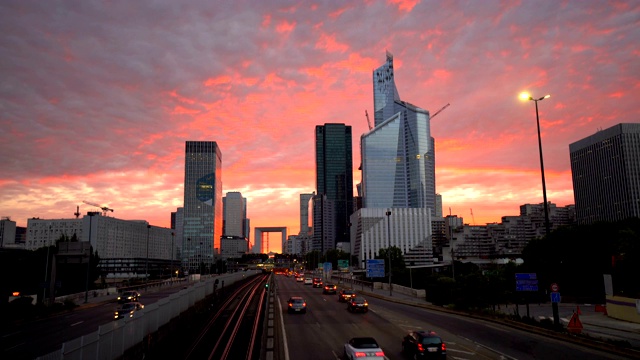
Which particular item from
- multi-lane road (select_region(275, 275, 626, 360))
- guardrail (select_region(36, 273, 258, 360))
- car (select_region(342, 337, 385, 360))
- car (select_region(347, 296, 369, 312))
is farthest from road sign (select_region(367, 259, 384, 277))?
car (select_region(342, 337, 385, 360))

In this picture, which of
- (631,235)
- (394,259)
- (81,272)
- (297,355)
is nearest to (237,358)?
(297,355)

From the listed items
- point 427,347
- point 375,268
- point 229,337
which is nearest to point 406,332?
point 427,347

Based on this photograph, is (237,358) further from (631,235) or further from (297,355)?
(631,235)

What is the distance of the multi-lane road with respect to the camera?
80.9 feet

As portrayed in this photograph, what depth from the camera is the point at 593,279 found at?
81812mm

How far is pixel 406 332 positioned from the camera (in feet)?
107

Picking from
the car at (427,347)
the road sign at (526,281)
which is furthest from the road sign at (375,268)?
the car at (427,347)

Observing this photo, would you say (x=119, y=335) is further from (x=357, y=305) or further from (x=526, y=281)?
(x=526, y=281)

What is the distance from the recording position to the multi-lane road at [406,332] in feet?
80.9

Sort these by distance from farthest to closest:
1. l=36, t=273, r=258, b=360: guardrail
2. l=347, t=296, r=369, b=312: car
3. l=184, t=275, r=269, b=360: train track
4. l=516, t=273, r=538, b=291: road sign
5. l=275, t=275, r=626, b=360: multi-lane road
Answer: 1. l=347, t=296, r=369, b=312: car
2. l=516, t=273, r=538, b=291: road sign
3. l=184, t=275, r=269, b=360: train track
4. l=275, t=275, r=626, b=360: multi-lane road
5. l=36, t=273, r=258, b=360: guardrail

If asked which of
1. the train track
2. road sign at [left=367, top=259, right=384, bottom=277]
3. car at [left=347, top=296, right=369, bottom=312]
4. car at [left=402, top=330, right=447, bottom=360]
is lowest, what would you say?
the train track

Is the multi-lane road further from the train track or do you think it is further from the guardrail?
the guardrail

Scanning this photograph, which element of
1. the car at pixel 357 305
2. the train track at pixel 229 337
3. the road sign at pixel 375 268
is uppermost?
the road sign at pixel 375 268

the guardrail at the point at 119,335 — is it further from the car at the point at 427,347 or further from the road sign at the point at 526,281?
the road sign at the point at 526,281
